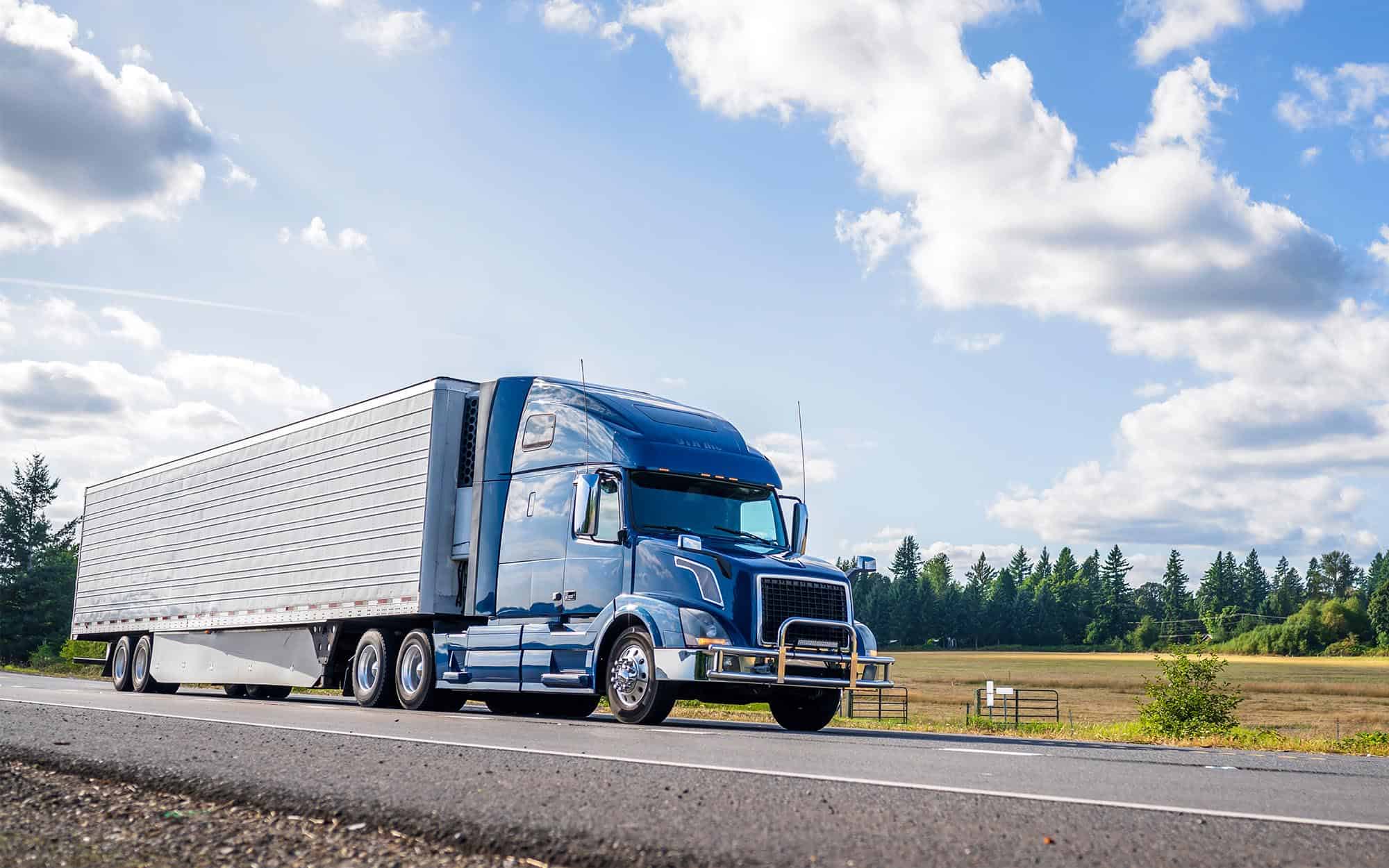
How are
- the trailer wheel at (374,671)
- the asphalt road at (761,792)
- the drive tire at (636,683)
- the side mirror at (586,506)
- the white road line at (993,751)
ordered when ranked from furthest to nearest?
1. the trailer wheel at (374,671)
2. the side mirror at (586,506)
3. the drive tire at (636,683)
4. the white road line at (993,751)
5. the asphalt road at (761,792)

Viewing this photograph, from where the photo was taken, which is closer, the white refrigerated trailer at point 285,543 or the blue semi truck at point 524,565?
the blue semi truck at point 524,565

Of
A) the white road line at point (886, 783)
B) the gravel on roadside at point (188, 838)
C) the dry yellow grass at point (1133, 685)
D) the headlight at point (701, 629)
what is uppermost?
the headlight at point (701, 629)

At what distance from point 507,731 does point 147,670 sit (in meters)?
16.3

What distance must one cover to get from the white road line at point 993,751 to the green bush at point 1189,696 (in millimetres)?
18029

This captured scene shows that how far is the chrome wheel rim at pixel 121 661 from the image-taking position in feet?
83.8

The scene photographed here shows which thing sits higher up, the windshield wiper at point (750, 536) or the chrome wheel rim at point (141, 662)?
the windshield wiper at point (750, 536)

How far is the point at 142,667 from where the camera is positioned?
2452cm

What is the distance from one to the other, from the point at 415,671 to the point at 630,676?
4.83 m

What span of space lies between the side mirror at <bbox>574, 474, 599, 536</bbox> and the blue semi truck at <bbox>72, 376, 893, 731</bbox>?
0.02 meters

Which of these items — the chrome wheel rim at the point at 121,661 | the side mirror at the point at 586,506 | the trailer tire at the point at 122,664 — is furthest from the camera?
the chrome wheel rim at the point at 121,661

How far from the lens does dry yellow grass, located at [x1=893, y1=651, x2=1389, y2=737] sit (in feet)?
180

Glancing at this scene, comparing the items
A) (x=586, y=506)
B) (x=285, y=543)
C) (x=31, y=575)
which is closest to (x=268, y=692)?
(x=285, y=543)

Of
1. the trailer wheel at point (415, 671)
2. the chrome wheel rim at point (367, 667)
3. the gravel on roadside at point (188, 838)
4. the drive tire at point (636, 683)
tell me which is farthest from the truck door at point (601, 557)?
the gravel on roadside at point (188, 838)

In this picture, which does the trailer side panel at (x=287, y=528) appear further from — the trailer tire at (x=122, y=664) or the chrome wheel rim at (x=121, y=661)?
the chrome wheel rim at (x=121, y=661)
